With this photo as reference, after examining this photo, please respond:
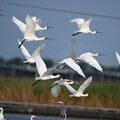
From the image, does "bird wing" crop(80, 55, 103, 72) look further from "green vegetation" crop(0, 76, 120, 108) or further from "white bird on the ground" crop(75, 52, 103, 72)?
"green vegetation" crop(0, 76, 120, 108)

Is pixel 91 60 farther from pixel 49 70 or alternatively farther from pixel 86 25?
pixel 49 70

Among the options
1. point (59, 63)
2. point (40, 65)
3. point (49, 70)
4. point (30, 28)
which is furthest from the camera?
point (30, 28)

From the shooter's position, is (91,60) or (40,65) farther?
(91,60)

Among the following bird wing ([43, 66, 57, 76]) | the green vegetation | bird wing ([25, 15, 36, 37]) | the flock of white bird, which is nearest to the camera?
bird wing ([43, 66, 57, 76])

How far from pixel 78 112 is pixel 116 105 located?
161 cm

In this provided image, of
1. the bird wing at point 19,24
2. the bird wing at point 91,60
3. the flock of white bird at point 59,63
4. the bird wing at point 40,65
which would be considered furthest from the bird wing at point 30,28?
the bird wing at point 91,60

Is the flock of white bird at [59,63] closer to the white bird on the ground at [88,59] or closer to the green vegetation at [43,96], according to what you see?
the white bird on the ground at [88,59]

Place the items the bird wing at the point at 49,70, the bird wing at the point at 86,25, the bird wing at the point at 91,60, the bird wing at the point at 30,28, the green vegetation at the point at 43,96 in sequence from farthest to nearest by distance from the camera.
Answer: the green vegetation at the point at 43,96
the bird wing at the point at 86,25
the bird wing at the point at 91,60
the bird wing at the point at 30,28
the bird wing at the point at 49,70

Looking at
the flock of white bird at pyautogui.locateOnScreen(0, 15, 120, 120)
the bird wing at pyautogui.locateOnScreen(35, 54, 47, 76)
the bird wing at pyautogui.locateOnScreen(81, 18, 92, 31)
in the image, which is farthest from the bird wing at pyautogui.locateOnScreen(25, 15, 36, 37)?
the bird wing at pyautogui.locateOnScreen(81, 18, 92, 31)

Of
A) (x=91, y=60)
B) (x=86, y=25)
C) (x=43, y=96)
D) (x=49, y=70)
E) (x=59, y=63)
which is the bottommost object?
(x=43, y=96)

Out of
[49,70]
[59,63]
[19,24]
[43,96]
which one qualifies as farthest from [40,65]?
[43,96]

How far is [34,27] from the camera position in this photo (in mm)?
9820

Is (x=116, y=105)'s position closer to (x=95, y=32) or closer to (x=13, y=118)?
(x=13, y=118)

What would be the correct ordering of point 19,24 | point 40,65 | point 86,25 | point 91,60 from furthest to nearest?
point 19,24 < point 86,25 < point 91,60 < point 40,65
